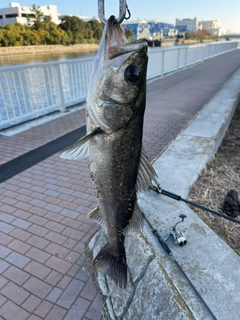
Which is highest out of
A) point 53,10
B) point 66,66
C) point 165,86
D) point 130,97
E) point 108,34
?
point 53,10

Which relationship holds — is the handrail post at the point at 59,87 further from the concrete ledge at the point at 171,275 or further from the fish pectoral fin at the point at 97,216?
the fish pectoral fin at the point at 97,216

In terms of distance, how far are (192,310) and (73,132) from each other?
5164 millimetres

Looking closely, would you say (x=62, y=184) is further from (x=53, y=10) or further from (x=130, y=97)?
(x=53, y=10)

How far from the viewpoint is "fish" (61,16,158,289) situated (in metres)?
1.21

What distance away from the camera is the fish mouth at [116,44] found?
3.88 feet

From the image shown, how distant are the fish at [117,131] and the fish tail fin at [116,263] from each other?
0.08 meters

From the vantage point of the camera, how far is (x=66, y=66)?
777 cm

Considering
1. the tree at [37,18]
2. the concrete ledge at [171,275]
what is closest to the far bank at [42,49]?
the tree at [37,18]

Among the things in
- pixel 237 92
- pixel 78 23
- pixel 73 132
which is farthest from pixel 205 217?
pixel 78 23

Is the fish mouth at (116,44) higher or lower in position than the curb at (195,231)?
higher

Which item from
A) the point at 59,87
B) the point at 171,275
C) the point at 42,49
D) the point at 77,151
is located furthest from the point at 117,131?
the point at 42,49

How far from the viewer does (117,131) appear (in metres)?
1.34

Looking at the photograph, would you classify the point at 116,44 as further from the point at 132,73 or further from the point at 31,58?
the point at 31,58

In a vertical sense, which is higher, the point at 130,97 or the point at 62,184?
the point at 130,97
